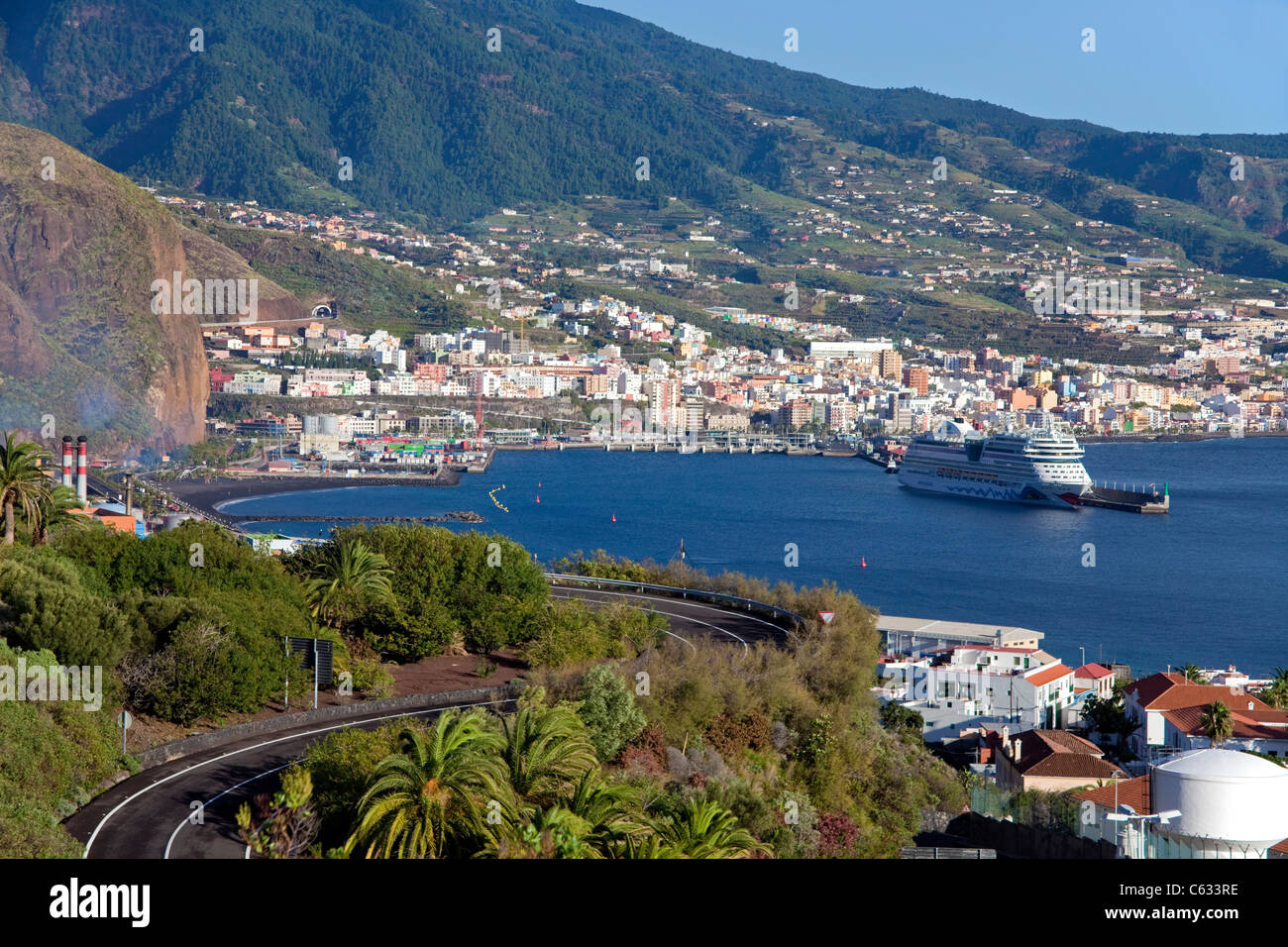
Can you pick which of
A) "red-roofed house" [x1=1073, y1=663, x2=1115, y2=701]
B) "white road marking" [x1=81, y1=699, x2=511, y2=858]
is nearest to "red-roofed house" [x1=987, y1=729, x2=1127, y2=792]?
"red-roofed house" [x1=1073, y1=663, x2=1115, y2=701]

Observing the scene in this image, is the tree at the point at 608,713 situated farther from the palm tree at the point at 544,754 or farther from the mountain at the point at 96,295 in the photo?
the mountain at the point at 96,295

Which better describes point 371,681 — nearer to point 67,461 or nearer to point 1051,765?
point 1051,765

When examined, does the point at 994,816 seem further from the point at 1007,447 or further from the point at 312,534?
the point at 1007,447

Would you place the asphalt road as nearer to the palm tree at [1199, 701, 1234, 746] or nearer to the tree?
the tree

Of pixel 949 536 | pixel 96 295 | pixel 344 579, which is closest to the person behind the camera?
pixel 344 579

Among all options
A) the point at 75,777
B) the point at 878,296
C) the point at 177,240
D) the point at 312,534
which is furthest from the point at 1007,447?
the point at 878,296

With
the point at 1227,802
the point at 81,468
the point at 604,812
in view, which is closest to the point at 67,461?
the point at 81,468

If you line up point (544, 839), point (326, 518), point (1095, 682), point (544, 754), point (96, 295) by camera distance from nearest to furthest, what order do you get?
point (544, 839) < point (544, 754) < point (1095, 682) < point (326, 518) < point (96, 295)
